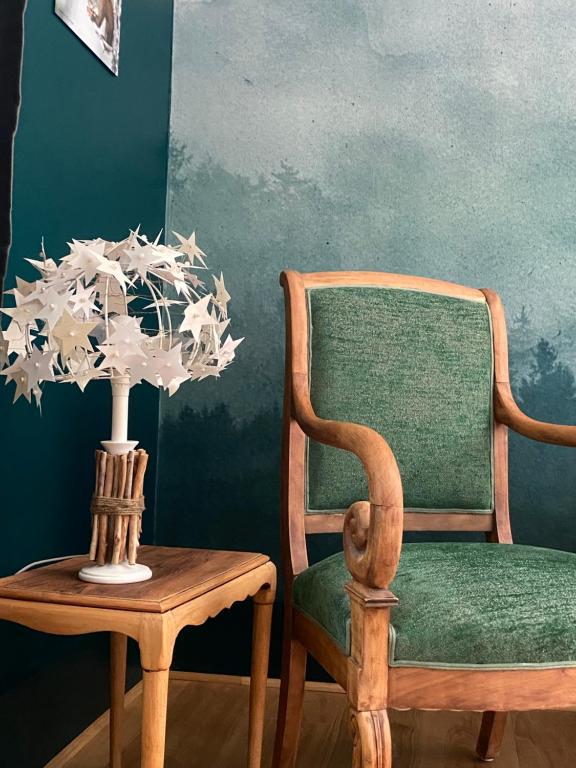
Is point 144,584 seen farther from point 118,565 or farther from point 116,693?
point 116,693

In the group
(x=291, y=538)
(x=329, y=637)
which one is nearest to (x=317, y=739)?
(x=291, y=538)

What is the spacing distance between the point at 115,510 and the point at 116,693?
59cm

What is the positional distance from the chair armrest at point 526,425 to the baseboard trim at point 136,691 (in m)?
0.95

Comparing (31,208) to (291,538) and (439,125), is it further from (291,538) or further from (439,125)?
(439,125)

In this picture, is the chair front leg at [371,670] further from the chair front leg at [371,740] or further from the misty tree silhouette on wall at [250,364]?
the misty tree silhouette on wall at [250,364]

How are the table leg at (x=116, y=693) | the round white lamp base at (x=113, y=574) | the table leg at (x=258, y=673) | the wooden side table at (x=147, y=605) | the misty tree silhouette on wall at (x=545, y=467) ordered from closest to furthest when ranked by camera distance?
the wooden side table at (x=147, y=605), the round white lamp base at (x=113, y=574), the table leg at (x=258, y=673), the table leg at (x=116, y=693), the misty tree silhouette on wall at (x=545, y=467)

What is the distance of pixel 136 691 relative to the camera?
2.16 m

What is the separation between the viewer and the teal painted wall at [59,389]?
1527 millimetres

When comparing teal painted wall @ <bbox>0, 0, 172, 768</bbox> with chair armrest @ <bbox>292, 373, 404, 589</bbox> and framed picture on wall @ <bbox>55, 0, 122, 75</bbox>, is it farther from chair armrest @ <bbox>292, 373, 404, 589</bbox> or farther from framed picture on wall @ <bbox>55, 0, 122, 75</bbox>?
chair armrest @ <bbox>292, 373, 404, 589</bbox>

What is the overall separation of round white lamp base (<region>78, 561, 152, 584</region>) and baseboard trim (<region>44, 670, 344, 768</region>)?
72cm

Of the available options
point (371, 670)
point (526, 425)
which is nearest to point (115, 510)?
point (371, 670)

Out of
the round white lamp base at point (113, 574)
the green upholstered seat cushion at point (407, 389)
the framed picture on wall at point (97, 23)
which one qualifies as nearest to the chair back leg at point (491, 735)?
the green upholstered seat cushion at point (407, 389)

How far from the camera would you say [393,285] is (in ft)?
5.82

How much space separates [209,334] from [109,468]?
0.25 m
